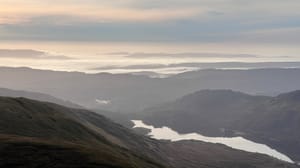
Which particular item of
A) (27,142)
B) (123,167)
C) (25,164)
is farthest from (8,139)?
(123,167)

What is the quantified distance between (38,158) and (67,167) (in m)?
14.6

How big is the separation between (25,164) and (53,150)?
1986 centimetres

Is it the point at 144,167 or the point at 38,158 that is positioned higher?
the point at 38,158

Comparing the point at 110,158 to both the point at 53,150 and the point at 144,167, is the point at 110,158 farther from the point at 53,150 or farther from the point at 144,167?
the point at 144,167

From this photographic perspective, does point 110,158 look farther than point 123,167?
Yes

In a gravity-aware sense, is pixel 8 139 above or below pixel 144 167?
above

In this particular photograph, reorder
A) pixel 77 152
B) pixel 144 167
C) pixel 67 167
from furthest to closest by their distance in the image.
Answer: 1. pixel 144 167
2. pixel 77 152
3. pixel 67 167

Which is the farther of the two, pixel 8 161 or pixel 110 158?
pixel 110 158

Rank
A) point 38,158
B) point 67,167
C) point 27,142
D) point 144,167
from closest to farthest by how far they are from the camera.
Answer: point 67,167, point 38,158, point 27,142, point 144,167

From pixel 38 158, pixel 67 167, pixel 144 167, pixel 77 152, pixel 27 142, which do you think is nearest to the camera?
pixel 67 167

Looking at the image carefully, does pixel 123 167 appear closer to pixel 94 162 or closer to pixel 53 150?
pixel 94 162

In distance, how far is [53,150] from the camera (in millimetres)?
166750

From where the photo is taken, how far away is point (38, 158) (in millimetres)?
153875

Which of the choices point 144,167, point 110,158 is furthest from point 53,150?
point 144,167
